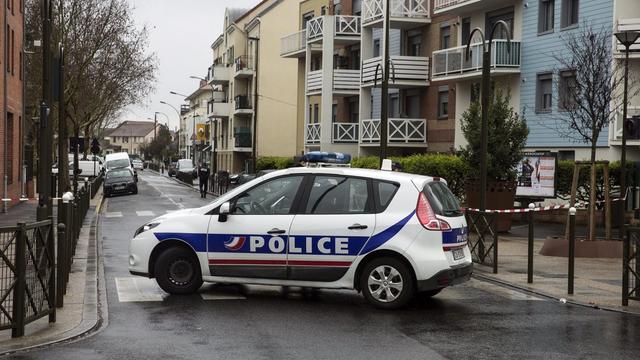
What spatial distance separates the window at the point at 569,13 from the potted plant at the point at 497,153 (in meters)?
7.03

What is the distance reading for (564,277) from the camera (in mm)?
13805

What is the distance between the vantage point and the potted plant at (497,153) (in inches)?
886

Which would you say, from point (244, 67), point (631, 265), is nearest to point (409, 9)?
point (631, 265)

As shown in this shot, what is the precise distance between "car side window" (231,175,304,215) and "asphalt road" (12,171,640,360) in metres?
1.11

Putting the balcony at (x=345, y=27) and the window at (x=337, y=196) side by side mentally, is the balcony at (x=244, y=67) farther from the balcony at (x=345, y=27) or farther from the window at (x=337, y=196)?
the window at (x=337, y=196)

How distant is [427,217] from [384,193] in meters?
0.59

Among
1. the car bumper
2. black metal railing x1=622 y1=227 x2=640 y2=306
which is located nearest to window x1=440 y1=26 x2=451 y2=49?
black metal railing x1=622 y1=227 x2=640 y2=306

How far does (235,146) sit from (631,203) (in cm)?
4629

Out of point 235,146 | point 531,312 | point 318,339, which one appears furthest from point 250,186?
point 235,146

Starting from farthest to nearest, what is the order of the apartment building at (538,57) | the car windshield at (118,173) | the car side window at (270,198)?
the car windshield at (118,173) → the apartment building at (538,57) → the car side window at (270,198)

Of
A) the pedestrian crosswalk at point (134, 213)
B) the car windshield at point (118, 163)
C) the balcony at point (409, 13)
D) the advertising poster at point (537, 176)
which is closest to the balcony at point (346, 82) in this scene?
the balcony at point (409, 13)

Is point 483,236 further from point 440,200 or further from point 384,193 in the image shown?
point 384,193

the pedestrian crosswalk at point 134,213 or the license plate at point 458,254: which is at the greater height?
the license plate at point 458,254

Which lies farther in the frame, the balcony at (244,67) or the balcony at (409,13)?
the balcony at (244,67)
